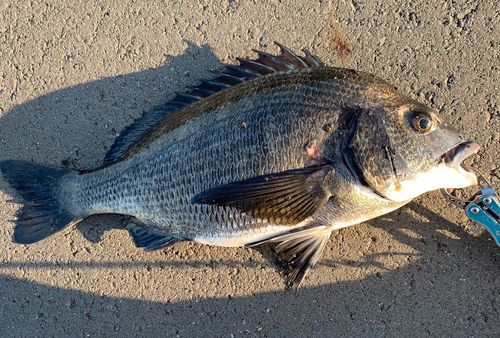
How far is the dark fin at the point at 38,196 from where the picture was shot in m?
2.65

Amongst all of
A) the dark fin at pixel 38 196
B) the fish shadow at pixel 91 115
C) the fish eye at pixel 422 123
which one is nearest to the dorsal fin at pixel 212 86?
the fish shadow at pixel 91 115

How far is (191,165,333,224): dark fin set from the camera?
6.43ft

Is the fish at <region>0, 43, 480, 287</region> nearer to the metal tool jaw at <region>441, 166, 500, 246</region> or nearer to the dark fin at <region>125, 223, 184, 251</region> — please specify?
the dark fin at <region>125, 223, 184, 251</region>

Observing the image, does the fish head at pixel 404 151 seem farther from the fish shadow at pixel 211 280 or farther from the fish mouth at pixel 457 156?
the fish shadow at pixel 211 280

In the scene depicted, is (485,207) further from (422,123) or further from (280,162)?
(280,162)

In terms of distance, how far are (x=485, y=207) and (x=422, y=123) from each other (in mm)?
888

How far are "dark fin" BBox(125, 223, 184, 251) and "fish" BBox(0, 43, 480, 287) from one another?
1cm

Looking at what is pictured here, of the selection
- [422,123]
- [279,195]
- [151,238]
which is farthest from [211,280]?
[422,123]

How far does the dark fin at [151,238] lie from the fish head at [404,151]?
1.44 metres

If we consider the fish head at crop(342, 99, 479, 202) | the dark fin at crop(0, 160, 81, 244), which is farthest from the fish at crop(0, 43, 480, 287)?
the dark fin at crop(0, 160, 81, 244)

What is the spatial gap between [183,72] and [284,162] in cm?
137

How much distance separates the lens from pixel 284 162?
6.48 feet

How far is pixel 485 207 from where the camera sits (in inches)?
85.7

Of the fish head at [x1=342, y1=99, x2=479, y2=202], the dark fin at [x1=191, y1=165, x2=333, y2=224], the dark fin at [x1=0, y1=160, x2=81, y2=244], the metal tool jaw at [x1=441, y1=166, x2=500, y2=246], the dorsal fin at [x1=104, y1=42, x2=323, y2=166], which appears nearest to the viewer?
the fish head at [x1=342, y1=99, x2=479, y2=202]
